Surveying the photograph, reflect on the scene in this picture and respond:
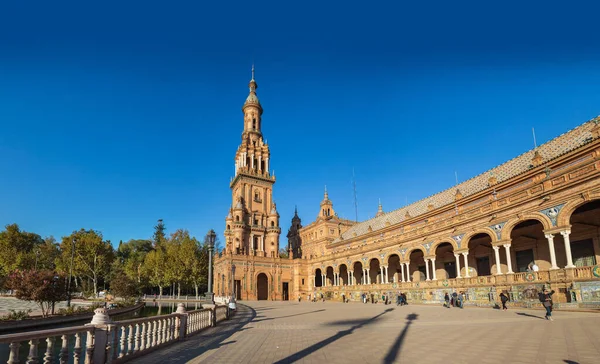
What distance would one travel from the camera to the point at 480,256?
29.2 meters

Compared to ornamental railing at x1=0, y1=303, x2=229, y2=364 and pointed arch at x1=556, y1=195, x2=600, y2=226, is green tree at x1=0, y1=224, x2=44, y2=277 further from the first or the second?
pointed arch at x1=556, y1=195, x2=600, y2=226

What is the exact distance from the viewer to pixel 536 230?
24438 mm

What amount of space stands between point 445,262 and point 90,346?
32.2 metres

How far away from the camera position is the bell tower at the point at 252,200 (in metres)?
57.7

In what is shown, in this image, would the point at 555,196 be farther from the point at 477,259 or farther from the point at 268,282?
the point at 268,282

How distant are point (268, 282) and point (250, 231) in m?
9.51

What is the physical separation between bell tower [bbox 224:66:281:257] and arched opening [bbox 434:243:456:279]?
102 feet

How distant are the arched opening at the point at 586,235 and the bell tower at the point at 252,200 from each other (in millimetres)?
42991

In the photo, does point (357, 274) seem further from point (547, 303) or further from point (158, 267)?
point (547, 303)

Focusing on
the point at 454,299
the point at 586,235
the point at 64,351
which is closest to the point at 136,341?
the point at 64,351

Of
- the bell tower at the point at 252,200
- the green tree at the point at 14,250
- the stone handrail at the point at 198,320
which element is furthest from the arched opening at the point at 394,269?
the green tree at the point at 14,250

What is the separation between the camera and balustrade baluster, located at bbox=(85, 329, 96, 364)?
6328 millimetres

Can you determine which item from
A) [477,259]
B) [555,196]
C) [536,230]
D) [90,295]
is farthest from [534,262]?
[90,295]

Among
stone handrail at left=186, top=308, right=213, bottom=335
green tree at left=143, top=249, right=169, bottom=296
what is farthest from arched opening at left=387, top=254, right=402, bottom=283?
green tree at left=143, top=249, right=169, bottom=296
